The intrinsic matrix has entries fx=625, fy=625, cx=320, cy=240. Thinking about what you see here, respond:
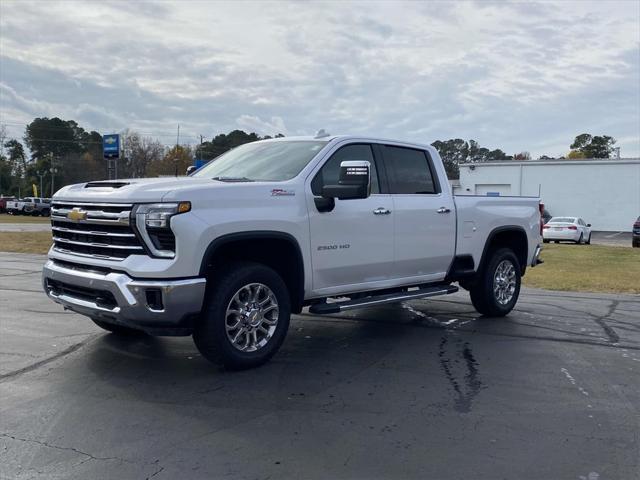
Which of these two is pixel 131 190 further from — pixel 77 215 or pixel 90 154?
pixel 90 154

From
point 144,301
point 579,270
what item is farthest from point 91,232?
point 579,270

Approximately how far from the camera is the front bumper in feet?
16.0

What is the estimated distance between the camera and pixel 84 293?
5.37 meters

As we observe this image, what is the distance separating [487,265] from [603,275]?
7122 mm

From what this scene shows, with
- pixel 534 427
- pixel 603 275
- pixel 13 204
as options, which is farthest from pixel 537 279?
pixel 13 204

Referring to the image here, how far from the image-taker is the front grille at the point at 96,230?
16.6 ft

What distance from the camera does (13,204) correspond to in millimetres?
59031

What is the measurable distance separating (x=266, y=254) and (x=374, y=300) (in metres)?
1.34

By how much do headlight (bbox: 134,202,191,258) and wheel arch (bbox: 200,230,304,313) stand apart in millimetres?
313

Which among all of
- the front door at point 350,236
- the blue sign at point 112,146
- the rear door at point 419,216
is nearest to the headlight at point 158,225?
the front door at point 350,236

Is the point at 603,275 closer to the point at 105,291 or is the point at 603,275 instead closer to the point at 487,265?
the point at 487,265

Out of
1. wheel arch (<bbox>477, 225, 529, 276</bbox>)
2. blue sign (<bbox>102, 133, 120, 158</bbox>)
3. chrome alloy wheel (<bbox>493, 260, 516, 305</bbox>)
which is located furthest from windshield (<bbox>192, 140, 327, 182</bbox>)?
blue sign (<bbox>102, 133, 120, 158</bbox>)

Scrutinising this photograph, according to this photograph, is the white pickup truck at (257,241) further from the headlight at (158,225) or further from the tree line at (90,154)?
the tree line at (90,154)

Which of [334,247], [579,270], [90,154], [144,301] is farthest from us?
[90,154]
